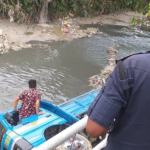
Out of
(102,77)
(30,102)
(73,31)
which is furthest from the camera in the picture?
(73,31)

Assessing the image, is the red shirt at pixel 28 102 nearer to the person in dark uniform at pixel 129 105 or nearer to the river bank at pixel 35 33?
the person in dark uniform at pixel 129 105

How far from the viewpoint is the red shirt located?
13.0 feet

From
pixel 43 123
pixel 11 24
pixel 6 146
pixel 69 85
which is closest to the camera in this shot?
pixel 6 146

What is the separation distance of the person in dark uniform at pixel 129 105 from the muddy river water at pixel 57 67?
4.94m

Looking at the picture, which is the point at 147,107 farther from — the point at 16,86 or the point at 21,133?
the point at 16,86

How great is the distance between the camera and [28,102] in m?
3.96

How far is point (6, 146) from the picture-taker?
320 cm

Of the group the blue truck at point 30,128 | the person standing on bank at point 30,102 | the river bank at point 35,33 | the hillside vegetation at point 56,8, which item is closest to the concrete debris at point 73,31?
the river bank at point 35,33

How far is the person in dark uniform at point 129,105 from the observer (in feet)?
3.69

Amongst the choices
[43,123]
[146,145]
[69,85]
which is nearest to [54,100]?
[69,85]

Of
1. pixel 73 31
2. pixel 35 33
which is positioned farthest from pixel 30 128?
pixel 73 31

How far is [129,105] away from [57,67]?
749 cm

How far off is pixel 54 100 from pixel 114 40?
28.7 ft

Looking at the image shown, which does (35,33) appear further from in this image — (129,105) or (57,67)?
(129,105)
